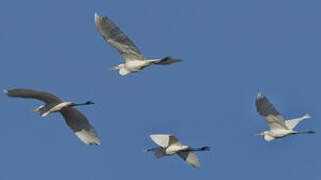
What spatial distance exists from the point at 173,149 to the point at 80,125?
4.33 metres

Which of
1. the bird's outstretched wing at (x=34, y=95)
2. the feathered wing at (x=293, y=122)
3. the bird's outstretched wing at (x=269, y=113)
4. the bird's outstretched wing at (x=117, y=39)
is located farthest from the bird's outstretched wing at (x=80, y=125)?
the feathered wing at (x=293, y=122)

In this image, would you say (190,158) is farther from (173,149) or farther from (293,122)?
(293,122)

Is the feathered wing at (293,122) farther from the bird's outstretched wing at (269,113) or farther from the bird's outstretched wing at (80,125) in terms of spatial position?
the bird's outstretched wing at (80,125)

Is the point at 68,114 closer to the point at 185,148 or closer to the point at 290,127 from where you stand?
the point at 185,148

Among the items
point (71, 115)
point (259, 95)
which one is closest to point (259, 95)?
point (259, 95)

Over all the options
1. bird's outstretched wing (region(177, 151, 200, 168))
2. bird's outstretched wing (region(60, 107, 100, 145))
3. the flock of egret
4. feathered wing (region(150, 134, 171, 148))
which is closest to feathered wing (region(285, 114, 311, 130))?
bird's outstretched wing (region(177, 151, 200, 168))

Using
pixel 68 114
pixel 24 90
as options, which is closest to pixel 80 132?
pixel 68 114

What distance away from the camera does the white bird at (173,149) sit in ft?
175

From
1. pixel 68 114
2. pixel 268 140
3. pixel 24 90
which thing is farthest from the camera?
pixel 268 140

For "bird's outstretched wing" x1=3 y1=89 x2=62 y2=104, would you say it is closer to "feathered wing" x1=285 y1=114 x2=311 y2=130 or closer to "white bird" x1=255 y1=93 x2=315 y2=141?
"white bird" x1=255 y1=93 x2=315 y2=141

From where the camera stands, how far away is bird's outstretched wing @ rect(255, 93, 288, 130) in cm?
5628

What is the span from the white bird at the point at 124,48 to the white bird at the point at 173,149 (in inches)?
124

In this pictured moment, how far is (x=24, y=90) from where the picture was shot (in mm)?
51188

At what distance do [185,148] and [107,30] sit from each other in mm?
6021
